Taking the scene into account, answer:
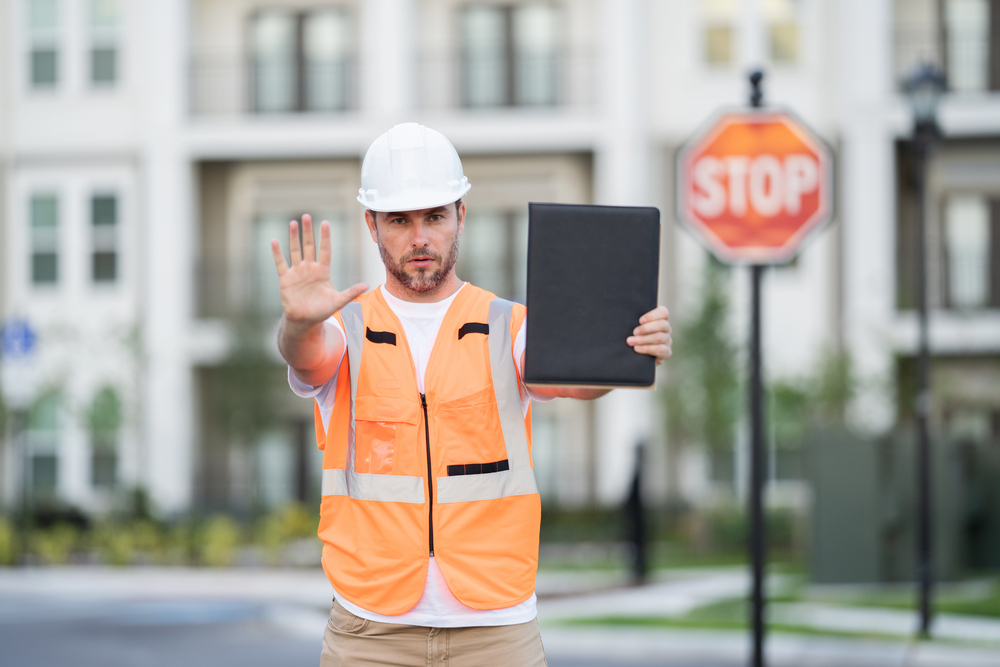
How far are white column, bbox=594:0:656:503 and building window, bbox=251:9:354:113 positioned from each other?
5574mm

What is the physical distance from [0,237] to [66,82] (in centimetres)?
355

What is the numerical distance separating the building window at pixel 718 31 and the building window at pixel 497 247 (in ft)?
16.5

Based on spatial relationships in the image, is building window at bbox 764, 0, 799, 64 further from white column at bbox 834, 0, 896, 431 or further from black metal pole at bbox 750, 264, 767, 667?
black metal pole at bbox 750, 264, 767, 667

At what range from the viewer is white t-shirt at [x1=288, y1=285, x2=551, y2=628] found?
3180 millimetres

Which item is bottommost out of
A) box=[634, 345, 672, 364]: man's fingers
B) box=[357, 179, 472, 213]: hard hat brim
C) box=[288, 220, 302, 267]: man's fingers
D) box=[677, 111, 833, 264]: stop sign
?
box=[634, 345, 672, 364]: man's fingers

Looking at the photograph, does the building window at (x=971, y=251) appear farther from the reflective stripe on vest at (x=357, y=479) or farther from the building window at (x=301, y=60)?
the reflective stripe on vest at (x=357, y=479)

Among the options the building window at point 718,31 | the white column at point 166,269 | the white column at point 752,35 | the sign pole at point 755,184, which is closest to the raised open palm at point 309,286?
the sign pole at point 755,184

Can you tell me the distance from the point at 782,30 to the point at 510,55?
5567 millimetres

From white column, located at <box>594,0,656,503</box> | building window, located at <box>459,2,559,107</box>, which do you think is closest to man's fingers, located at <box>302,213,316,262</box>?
white column, located at <box>594,0,656,503</box>

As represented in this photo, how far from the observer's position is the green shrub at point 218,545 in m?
19.8

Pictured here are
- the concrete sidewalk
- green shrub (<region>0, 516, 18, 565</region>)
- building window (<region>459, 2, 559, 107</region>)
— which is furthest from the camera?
building window (<region>459, 2, 559, 107</region>)

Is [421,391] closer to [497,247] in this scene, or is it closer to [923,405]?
[923,405]

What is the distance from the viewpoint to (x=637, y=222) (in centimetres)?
330

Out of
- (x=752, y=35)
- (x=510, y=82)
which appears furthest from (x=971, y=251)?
(x=510, y=82)
